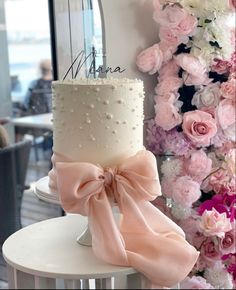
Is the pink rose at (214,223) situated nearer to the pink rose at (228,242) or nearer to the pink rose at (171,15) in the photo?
the pink rose at (228,242)

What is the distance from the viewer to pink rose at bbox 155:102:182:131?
146 cm

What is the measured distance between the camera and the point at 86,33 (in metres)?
1.31

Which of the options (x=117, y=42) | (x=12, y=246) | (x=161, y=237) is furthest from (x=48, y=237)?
(x=117, y=42)

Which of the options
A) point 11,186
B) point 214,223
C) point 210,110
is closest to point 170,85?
point 210,110

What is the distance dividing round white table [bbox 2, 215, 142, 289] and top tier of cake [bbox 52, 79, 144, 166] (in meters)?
0.22

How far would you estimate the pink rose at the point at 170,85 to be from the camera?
1.48 m

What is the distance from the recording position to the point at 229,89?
57.7 inches

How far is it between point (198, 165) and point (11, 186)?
0.67 metres

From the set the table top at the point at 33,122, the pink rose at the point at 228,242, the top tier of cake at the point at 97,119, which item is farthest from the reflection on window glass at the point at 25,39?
the pink rose at the point at 228,242

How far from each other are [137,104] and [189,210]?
1.92ft

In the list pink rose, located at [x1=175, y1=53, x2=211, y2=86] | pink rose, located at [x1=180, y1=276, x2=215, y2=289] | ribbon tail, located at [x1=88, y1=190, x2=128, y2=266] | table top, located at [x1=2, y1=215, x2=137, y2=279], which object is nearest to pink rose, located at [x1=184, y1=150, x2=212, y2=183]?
pink rose, located at [x1=175, y1=53, x2=211, y2=86]

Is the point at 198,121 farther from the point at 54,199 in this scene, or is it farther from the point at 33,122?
the point at 33,122

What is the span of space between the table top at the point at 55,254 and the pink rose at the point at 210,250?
0.49 meters

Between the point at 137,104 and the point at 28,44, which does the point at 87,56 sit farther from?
the point at 28,44
